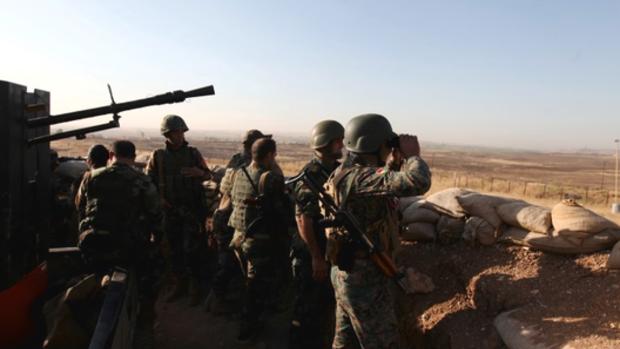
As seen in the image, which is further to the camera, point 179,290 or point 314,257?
point 179,290

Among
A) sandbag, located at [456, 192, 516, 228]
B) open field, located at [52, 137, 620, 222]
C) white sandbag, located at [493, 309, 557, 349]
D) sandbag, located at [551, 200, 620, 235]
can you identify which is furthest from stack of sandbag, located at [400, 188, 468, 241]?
open field, located at [52, 137, 620, 222]

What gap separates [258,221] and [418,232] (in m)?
1.71

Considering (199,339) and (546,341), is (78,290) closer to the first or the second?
(199,339)

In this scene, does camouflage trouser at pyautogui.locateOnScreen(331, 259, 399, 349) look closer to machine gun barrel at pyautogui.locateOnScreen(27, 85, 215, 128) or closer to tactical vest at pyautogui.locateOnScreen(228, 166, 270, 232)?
tactical vest at pyautogui.locateOnScreen(228, 166, 270, 232)

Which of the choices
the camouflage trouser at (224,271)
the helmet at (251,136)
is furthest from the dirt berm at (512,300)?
the helmet at (251,136)

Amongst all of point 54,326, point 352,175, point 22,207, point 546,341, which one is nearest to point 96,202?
point 22,207

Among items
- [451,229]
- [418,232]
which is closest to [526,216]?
[451,229]

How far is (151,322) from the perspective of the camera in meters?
4.26

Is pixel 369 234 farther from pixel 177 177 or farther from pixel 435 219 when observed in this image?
pixel 177 177

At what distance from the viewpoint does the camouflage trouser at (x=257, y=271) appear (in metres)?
4.44

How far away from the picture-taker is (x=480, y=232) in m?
4.32

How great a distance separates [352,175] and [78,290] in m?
2.19

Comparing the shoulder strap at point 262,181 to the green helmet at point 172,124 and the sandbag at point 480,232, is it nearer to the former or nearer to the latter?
the green helmet at point 172,124

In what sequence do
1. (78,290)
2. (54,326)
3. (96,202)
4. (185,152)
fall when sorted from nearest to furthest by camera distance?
1. (54,326)
2. (78,290)
3. (96,202)
4. (185,152)
